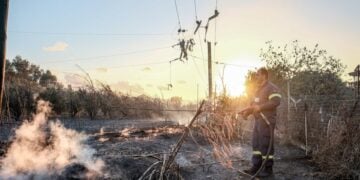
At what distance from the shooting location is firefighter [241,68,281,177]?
23.5 feet

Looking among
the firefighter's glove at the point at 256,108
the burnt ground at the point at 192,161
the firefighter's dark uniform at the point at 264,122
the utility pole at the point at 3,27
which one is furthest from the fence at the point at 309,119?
the utility pole at the point at 3,27

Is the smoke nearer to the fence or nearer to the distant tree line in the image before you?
the fence

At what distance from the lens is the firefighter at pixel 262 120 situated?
23.5ft

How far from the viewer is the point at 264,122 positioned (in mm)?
7230

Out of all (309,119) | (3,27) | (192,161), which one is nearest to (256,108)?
(192,161)

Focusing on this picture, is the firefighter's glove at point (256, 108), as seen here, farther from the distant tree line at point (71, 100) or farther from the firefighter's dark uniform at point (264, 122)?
the distant tree line at point (71, 100)

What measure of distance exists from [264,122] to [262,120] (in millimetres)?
60

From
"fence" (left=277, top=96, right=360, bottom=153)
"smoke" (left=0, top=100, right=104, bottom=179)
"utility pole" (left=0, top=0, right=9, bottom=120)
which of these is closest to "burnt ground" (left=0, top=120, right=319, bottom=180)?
"smoke" (left=0, top=100, right=104, bottom=179)

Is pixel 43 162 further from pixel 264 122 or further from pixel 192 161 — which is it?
pixel 264 122

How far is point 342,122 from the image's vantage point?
8.08 meters

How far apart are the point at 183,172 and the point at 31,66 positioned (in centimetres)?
4403

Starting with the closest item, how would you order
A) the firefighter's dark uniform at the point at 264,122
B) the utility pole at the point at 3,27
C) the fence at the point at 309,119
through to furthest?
1. the utility pole at the point at 3,27
2. the firefighter's dark uniform at the point at 264,122
3. the fence at the point at 309,119

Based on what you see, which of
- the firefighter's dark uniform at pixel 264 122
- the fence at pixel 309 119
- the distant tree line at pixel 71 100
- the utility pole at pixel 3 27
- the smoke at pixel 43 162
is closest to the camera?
the utility pole at pixel 3 27

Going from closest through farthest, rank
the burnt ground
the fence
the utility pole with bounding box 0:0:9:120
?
the utility pole with bounding box 0:0:9:120
the burnt ground
the fence
